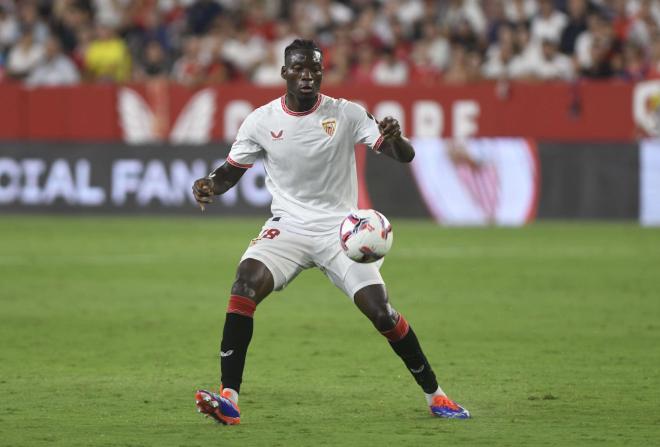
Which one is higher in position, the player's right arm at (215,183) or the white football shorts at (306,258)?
the player's right arm at (215,183)

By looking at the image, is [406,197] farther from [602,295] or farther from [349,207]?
[349,207]

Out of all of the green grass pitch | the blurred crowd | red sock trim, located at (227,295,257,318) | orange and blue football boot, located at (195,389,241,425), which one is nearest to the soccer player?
red sock trim, located at (227,295,257,318)

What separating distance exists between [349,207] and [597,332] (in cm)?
409

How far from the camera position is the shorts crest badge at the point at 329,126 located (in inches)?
314

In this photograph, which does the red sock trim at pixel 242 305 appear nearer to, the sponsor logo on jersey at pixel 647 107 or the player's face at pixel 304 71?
the player's face at pixel 304 71

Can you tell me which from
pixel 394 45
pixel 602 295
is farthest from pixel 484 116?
pixel 602 295

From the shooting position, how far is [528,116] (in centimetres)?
2297

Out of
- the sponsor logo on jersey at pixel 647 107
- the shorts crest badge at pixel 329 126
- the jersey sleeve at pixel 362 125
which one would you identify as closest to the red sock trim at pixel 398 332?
the jersey sleeve at pixel 362 125

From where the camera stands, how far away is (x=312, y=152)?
7.96 meters

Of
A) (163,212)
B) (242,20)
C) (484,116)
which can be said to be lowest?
(163,212)

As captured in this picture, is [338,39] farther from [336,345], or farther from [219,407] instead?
[219,407]

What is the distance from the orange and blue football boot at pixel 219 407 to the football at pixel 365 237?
3.47 feet

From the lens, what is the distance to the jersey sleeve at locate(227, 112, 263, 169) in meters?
8.09

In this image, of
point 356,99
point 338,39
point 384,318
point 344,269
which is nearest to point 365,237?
point 344,269
